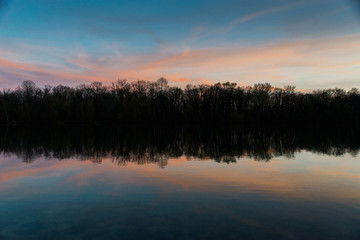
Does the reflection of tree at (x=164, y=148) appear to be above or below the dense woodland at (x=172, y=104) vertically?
below

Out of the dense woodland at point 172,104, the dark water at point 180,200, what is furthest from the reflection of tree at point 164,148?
the dense woodland at point 172,104

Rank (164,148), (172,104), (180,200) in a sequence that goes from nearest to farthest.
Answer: (180,200) → (164,148) → (172,104)

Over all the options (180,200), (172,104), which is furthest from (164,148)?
(172,104)

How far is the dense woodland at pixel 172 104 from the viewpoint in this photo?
4122 inches

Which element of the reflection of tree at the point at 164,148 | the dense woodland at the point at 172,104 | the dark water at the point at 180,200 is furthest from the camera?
the dense woodland at the point at 172,104

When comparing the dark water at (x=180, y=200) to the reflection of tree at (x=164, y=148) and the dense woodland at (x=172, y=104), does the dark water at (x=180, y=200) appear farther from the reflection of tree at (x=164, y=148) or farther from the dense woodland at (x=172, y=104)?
the dense woodland at (x=172, y=104)

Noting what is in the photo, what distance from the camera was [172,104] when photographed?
373 feet

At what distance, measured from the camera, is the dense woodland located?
104688 millimetres

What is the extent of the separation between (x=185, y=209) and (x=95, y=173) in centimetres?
907

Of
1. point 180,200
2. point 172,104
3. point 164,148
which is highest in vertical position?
point 172,104

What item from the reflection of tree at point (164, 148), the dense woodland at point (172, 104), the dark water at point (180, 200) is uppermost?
the dense woodland at point (172, 104)

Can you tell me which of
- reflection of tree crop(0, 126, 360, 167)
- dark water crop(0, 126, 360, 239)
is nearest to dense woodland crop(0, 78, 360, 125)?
reflection of tree crop(0, 126, 360, 167)

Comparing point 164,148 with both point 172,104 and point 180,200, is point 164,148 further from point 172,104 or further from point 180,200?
point 172,104

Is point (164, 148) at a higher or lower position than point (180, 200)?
higher
